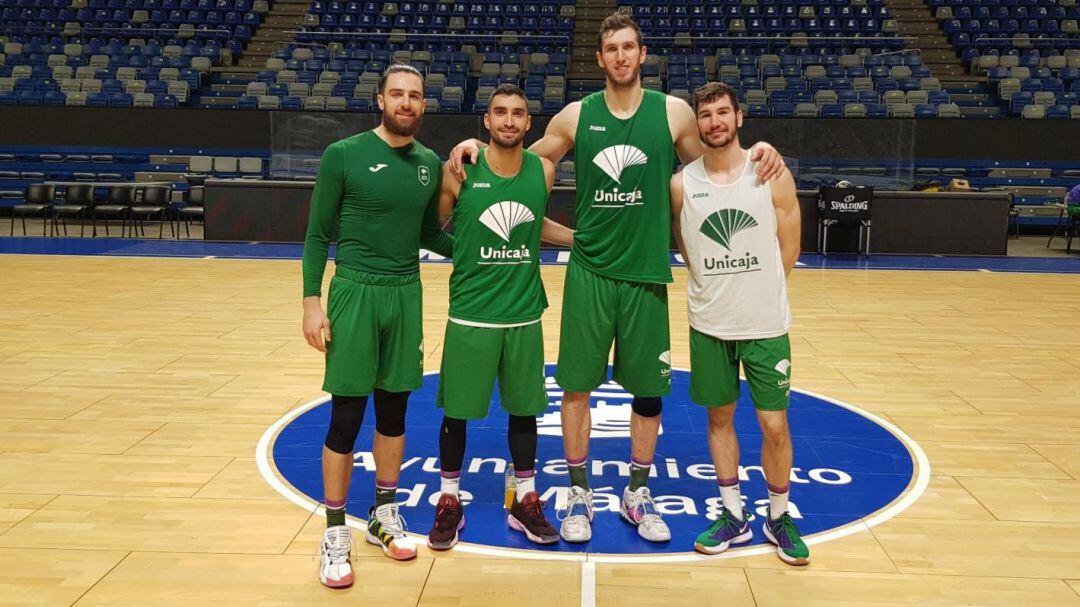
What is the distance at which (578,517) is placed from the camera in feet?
10.8

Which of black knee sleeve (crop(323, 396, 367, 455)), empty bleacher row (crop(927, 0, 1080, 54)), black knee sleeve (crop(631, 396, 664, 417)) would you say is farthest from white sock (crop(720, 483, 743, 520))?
empty bleacher row (crop(927, 0, 1080, 54))

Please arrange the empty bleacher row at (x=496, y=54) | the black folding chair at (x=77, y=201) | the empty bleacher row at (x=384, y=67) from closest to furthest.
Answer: the black folding chair at (x=77, y=201) < the empty bleacher row at (x=384, y=67) < the empty bleacher row at (x=496, y=54)

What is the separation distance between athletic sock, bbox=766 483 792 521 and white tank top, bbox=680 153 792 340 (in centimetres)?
54

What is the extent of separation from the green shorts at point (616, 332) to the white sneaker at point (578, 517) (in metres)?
0.40

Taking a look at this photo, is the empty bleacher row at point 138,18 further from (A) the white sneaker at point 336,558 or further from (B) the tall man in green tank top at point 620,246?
(A) the white sneaker at point 336,558

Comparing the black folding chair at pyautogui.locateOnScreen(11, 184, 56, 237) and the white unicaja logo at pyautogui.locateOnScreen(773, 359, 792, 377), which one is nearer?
the white unicaja logo at pyautogui.locateOnScreen(773, 359, 792, 377)

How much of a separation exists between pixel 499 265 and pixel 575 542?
1.02 meters

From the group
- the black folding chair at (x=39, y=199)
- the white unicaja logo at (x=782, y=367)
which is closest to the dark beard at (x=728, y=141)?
the white unicaja logo at (x=782, y=367)

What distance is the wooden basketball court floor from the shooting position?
2912mm

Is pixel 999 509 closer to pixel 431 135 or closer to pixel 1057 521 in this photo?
pixel 1057 521

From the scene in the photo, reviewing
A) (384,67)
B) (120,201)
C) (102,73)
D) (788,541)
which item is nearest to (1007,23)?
(384,67)

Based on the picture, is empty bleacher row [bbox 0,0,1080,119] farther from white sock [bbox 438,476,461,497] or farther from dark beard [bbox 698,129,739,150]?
white sock [bbox 438,476,461,497]

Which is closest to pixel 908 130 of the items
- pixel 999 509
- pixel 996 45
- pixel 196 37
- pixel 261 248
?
pixel 996 45

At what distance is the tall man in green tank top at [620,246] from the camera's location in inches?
130
